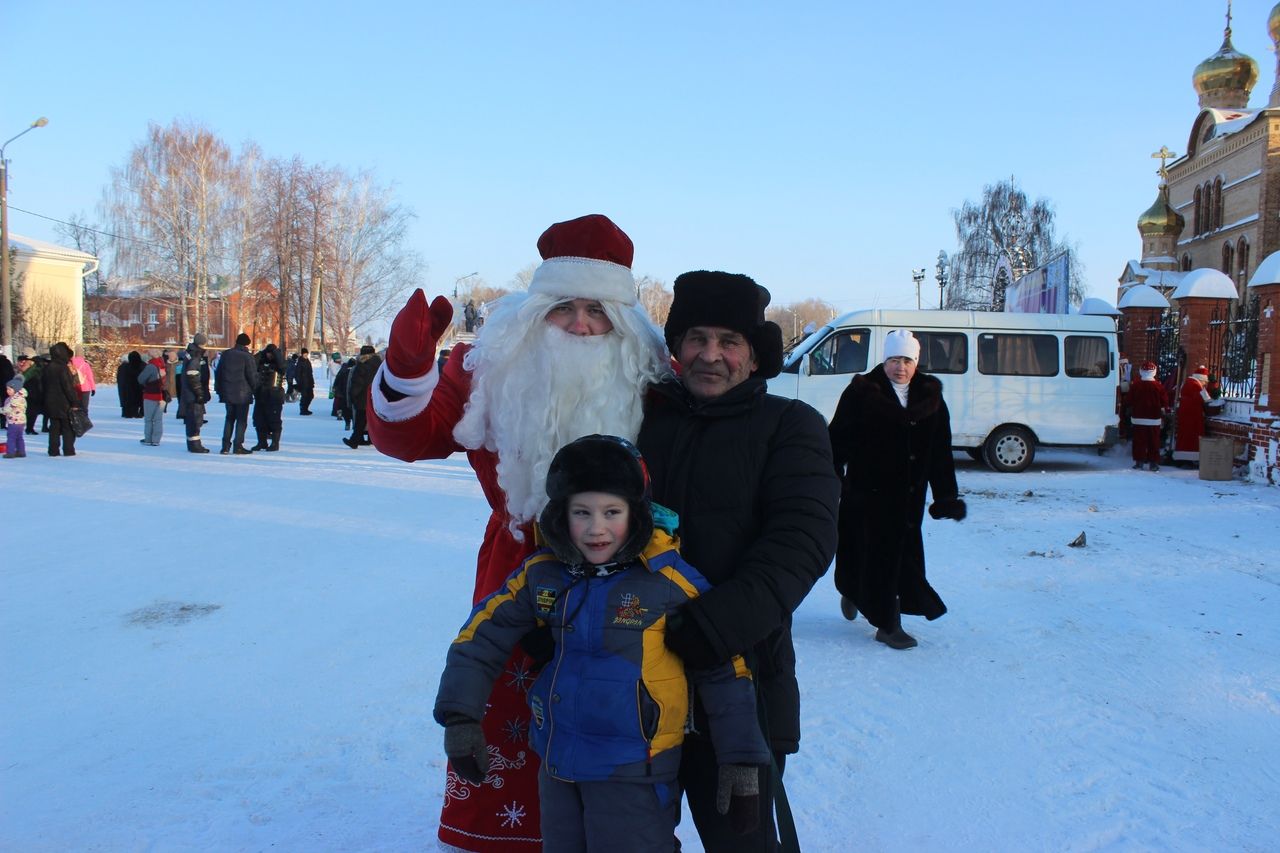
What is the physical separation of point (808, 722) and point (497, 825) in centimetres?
185

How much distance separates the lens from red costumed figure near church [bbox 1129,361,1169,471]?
13.2 metres

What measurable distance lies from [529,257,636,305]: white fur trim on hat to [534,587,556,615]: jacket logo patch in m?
0.77

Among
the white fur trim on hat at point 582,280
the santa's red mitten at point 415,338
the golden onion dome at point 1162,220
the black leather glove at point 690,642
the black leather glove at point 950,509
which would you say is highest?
the golden onion dome at point 1162,220

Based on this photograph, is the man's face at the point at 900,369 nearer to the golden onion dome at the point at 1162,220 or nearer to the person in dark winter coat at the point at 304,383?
the person in dark winter coat at the point at 304,383

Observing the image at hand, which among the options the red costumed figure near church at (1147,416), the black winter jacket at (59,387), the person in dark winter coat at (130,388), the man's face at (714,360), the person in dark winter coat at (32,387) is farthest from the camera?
the person in dark winter coat at (130,388)

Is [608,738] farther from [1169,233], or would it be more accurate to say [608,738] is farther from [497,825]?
[1169,233]

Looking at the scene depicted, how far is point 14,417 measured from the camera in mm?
12008

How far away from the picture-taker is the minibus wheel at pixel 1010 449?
44.1 ft

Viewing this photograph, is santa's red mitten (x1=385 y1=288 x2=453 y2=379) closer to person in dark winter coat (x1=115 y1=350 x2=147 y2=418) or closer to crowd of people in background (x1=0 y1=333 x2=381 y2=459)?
crowd of people in background (x1=0 y1=333 x2=381 y2=459)

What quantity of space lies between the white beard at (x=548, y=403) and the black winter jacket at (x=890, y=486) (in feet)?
9.90

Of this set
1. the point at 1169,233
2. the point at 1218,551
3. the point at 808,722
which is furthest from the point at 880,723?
the point at 1169,233

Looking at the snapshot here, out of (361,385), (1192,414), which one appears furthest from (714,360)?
(1192,414)

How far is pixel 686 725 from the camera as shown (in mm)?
1944

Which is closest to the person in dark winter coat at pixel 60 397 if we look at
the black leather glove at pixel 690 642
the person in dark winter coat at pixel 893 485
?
the person in dark winter coat at pixel 893 485
